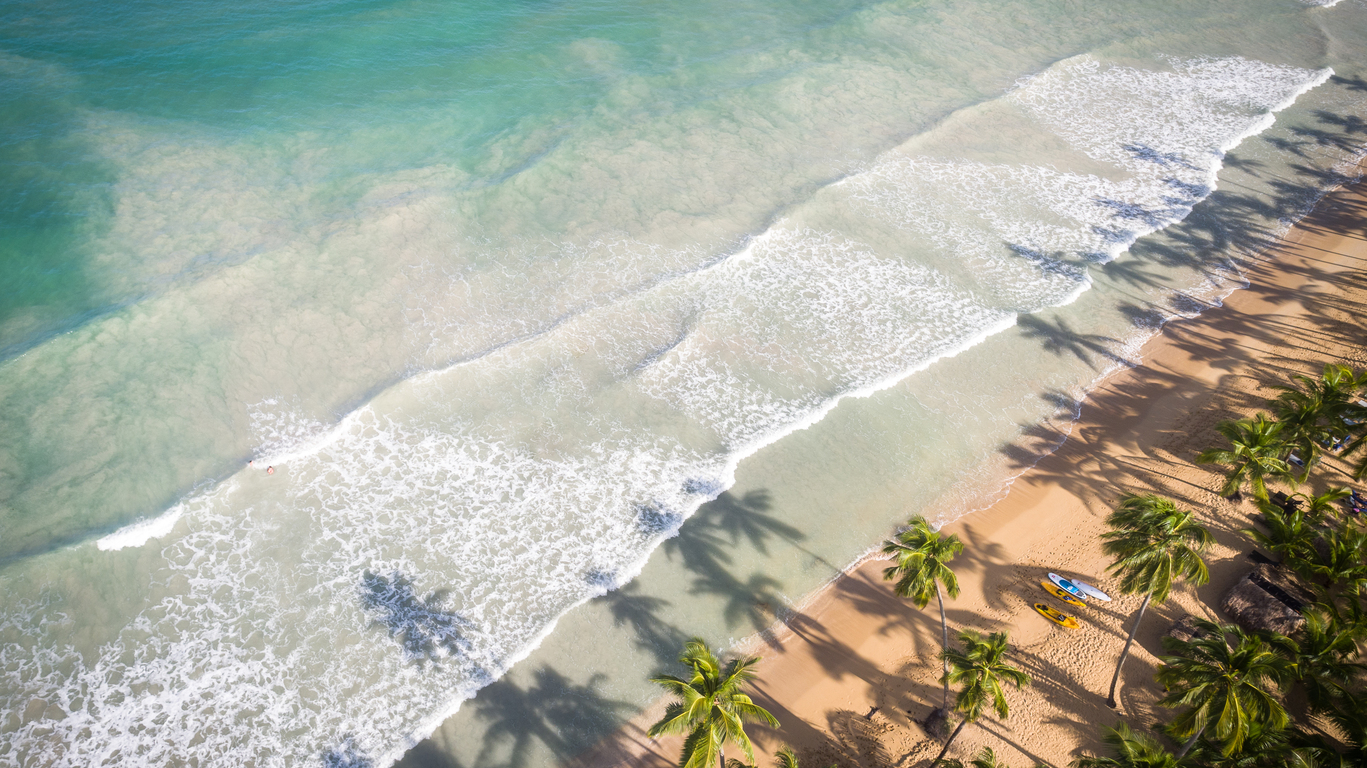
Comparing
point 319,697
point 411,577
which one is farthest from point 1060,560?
point 319,697

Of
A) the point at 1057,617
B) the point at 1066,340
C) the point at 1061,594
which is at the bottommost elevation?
the point at 1057,617

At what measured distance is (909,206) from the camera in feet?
126

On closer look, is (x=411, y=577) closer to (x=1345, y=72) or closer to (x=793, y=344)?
(x=793, y=344)

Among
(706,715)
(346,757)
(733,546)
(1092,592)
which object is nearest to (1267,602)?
(1092,592)

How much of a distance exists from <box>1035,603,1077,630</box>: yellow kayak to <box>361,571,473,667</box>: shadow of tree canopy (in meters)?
19.0

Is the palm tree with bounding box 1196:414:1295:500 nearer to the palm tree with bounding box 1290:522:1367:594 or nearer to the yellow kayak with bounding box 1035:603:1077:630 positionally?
the palm tree with bounding box 1290:522:1367:594

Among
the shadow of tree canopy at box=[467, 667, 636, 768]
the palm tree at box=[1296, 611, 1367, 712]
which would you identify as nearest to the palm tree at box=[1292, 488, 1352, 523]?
the palm tree at box=[1296, 611, 1367, 712]

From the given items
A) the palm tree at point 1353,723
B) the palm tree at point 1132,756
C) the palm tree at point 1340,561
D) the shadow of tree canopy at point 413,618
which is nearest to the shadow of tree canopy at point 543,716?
the shadow of tree canopy at point 413,618

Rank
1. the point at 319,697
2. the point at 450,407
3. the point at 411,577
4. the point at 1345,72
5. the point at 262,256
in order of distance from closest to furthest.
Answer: the point at 319,697 → the point at 411,577 → the point at 450,407 → the point at 262,256 → the point at 1345,72

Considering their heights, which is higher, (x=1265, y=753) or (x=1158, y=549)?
(x=1158, y=549)

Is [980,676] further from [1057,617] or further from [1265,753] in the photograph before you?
[1265,753]

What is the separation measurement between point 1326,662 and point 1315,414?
377 inches

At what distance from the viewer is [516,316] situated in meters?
32.3

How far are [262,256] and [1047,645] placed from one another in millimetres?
37463
